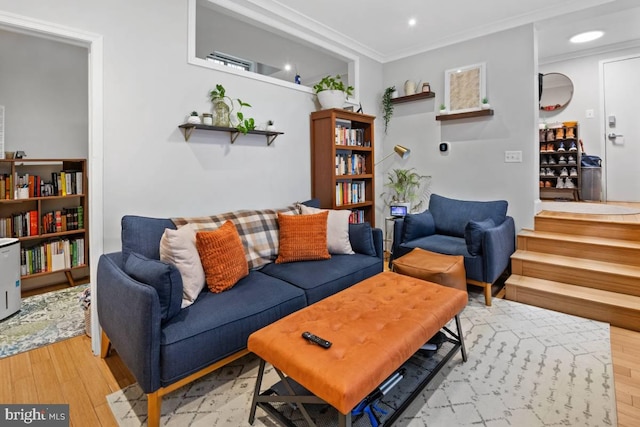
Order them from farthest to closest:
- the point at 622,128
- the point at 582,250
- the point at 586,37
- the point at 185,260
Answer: the point at 622,128 → the point at 586,37 → the point at 582,250 → the point at 185,260

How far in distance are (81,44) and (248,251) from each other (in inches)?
69.3

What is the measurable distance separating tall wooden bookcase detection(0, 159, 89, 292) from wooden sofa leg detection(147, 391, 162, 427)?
8.58 ft

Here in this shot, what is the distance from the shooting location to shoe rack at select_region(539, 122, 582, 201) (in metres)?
4.98

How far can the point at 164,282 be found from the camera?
1.61 metres

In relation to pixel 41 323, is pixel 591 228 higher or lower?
higher

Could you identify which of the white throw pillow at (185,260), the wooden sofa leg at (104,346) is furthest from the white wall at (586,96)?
the wooden sofa leg at (104,346)

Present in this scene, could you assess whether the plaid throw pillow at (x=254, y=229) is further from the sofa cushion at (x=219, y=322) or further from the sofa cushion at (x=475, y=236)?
the sofa cushion at (x=475, y=236)

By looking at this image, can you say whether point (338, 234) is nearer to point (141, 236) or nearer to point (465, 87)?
point (141, 236)

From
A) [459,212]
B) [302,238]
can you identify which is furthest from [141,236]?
[459,212]

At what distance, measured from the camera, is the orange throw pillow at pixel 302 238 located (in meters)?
2.68

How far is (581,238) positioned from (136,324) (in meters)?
3.81

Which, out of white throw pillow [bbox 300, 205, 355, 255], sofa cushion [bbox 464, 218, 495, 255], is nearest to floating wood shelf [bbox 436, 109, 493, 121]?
sofa cushion [bbox 464, 218, 495, 255]

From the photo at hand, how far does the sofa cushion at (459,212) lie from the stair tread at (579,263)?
16.0 inches

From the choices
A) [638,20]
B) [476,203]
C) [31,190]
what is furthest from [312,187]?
[638,20]
